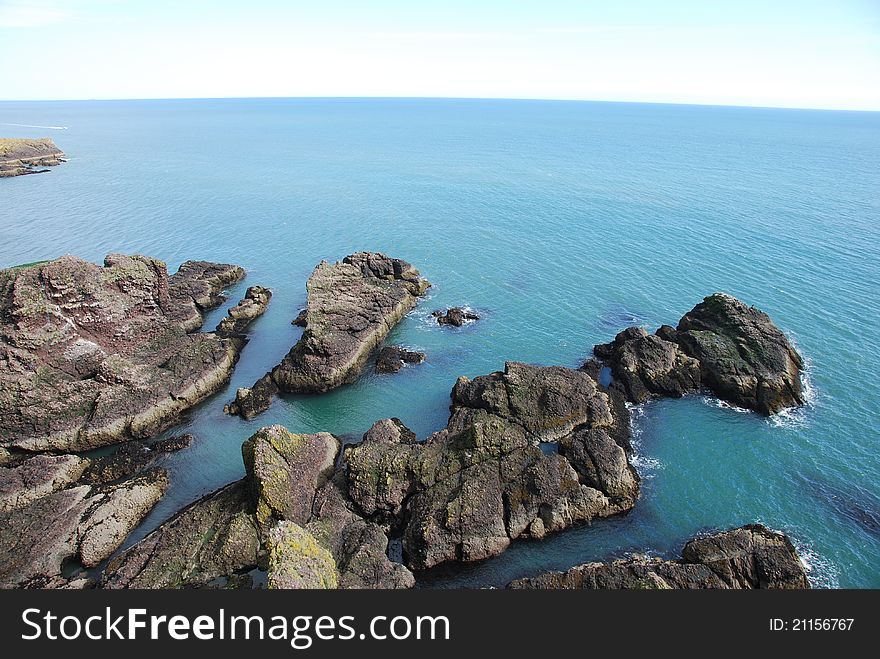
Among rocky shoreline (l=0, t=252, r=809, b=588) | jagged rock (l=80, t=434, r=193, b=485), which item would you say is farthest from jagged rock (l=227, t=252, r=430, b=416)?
jagged rock (l=80, t=434, r=193, b=485)

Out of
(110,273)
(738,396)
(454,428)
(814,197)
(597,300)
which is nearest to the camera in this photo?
(454,428)

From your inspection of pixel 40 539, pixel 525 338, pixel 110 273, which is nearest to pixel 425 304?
pixel 525 338

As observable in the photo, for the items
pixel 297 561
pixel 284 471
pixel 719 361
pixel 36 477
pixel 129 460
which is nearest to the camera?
pixel 297 561

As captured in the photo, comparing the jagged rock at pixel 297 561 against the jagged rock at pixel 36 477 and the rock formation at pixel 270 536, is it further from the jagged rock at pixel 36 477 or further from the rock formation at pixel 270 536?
the jagged rock at pixel 36 477

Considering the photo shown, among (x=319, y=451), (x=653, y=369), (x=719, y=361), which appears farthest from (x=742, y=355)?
(x=319, y=451)

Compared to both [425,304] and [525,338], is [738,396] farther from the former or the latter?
[425,304]

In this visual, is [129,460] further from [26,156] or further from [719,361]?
[26,156]
